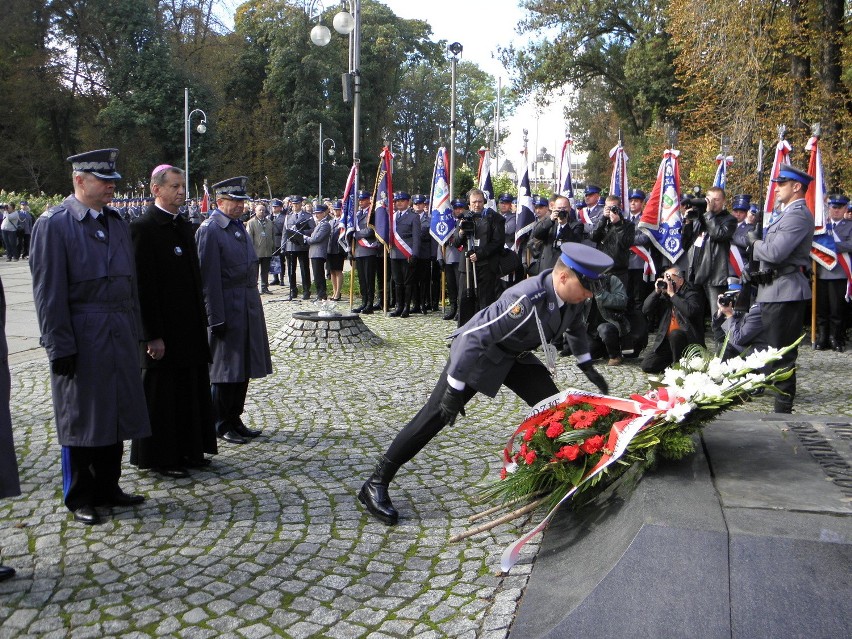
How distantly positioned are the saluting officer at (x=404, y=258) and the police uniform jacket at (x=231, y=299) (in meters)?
7.98

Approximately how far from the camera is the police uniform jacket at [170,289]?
532cm

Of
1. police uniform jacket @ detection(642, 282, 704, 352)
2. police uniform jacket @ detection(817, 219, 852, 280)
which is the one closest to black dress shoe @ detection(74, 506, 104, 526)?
police uniform jacket @ detection(642, 282, 704, 352)

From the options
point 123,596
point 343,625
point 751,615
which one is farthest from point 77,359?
point 751,615

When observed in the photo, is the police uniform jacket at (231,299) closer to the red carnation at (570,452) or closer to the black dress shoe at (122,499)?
the black dress shoe at (122,499)

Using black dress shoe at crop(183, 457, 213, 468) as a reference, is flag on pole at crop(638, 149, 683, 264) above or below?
above

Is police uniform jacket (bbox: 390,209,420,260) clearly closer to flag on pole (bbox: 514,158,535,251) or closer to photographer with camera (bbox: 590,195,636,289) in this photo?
flag on pole (bbox: 514,158,535,251)

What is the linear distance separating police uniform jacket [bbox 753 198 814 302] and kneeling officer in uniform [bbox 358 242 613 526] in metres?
2.79

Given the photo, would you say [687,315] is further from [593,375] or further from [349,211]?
[349,211]

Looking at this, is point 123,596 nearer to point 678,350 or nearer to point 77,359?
point 77,359

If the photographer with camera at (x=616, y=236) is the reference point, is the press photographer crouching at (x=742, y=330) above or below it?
below

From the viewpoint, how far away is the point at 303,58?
5159 centimetres

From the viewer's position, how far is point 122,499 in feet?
16.3

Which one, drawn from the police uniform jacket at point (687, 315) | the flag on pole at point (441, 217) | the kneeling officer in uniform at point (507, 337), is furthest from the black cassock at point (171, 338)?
the flag on pole at point (441, 217)

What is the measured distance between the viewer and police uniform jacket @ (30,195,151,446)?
14.8 ft
